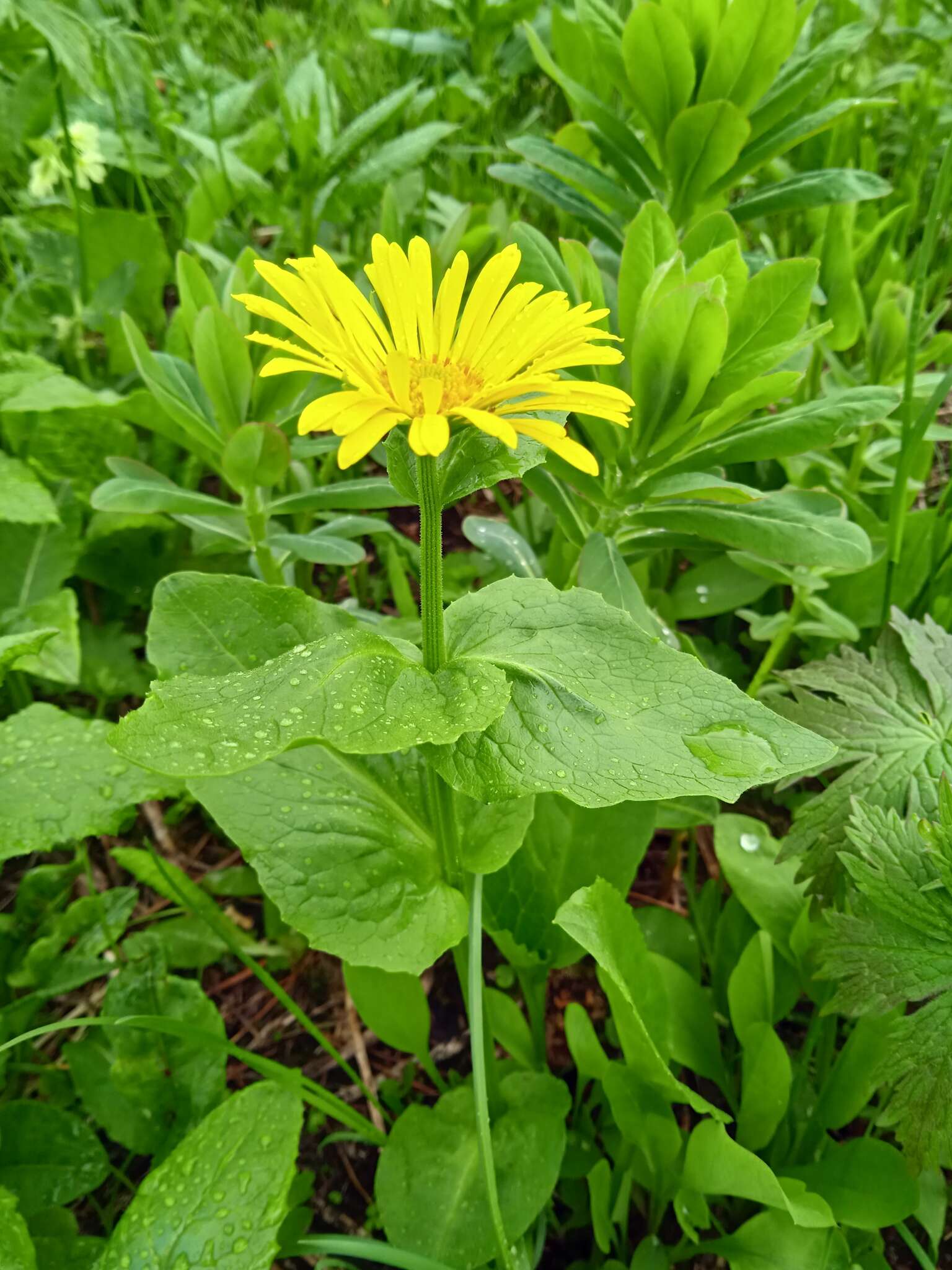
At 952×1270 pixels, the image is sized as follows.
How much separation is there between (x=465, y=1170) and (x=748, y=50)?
5.45 ft

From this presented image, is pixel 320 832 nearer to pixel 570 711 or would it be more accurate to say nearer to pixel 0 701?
pixel 570 711

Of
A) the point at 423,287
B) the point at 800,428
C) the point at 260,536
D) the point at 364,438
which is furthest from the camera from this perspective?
the point at 260,536

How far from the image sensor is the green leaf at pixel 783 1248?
1010 millimetres

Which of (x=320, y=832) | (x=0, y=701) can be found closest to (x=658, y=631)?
(x=320, y=832)

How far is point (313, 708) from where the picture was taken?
2.48 ft

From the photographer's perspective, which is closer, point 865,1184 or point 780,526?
point 865,1184

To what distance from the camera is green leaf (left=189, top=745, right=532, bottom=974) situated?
3.18 feet

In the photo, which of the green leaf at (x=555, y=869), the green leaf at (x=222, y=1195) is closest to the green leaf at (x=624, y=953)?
the green leaf at (x=555, y=869)

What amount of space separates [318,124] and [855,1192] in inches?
83.7

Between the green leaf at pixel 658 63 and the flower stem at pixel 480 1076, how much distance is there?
1244mm

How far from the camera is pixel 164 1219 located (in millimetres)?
897

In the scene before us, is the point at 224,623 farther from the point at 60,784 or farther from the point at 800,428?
the point at 800,428

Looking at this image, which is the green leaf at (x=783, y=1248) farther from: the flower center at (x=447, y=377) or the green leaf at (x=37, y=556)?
the green leaf at (x=37, y=556)

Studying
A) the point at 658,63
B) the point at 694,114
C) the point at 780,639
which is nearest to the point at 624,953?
the point at 780,639
